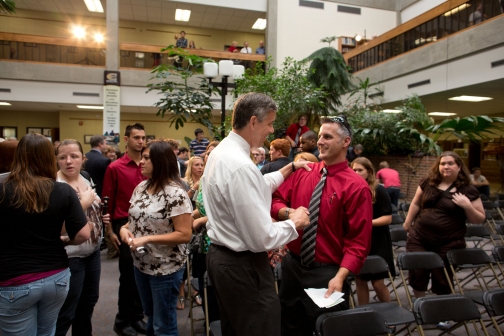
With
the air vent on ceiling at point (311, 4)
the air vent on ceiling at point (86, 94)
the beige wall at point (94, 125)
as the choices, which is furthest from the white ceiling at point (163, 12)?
the beige wall at point (94, 125)

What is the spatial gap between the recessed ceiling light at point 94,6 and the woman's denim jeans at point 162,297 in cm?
1373

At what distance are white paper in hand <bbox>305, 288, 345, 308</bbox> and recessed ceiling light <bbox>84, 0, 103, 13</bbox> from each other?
47.6 feet

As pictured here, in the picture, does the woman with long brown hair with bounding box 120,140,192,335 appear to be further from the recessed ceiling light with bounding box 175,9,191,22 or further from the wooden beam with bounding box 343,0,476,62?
the recessed ceiling light with bounding box 175,9,191,22

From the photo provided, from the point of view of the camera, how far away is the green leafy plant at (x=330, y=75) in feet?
34.0

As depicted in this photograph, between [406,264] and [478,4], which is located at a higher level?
[478,4]

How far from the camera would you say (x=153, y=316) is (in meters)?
2.36

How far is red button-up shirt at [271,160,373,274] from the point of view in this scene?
185 centimetres

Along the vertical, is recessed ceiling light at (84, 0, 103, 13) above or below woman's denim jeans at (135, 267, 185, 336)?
above

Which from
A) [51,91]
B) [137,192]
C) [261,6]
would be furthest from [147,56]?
[137,192]

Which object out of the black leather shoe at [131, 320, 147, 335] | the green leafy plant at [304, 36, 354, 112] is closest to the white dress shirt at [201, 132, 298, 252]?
the black leather shoe at [131, 320, 147, 335]

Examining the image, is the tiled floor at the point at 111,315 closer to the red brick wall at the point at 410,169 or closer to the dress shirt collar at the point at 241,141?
the dress shirt collar at the point at 241,141

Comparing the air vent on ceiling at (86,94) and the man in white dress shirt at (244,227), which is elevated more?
the air vent on ceiling at (86,94)

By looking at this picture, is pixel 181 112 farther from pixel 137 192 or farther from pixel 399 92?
pixel 399 92

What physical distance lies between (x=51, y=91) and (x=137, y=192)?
1153 cm
